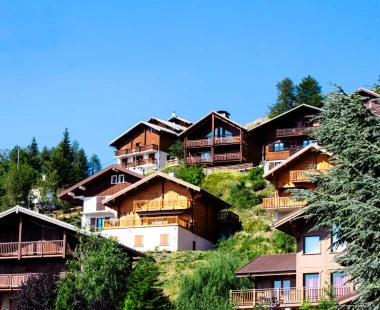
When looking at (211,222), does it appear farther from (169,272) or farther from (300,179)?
(169,272)

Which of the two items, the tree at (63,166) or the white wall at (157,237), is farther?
the tree at (63,166)

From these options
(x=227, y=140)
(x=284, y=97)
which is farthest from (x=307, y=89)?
(x=227, y=140)

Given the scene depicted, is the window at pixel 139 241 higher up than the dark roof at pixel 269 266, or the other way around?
the window at pixel 139 241

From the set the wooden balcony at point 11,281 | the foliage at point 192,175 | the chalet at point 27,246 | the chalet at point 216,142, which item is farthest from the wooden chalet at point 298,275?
the chalet at point 216,142

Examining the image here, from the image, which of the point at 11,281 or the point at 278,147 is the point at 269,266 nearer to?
the point at 11,281

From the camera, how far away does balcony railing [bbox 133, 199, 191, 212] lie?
63125 mm

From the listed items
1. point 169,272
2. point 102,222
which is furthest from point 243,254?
point 102,222

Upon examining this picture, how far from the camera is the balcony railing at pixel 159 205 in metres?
63.1

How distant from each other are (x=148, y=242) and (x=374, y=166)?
34.9 metres

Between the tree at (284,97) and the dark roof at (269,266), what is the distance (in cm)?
5240

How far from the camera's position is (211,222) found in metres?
65.8

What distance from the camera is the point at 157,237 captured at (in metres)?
60.8

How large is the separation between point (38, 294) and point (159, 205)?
62.8 ft

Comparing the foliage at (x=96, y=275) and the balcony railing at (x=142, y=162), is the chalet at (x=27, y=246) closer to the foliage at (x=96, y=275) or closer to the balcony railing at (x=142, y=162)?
the foliage at (x=96, y=275)
